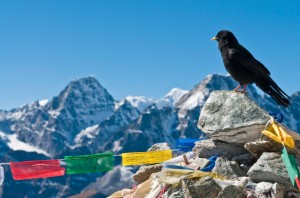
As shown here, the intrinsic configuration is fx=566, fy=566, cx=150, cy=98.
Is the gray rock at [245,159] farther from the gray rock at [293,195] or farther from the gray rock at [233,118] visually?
the gray rock at [293,195]

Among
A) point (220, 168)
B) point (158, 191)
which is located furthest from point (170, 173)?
point (220, 168)

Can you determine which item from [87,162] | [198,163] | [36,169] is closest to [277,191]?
[198,163]

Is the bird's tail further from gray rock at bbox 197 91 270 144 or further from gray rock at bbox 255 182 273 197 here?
gray rock at bbox 255 182 273 197

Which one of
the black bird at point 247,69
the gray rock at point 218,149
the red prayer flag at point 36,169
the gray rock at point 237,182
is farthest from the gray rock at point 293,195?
the red prayer flag at point 36,169

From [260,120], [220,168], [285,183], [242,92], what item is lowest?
[285,183]

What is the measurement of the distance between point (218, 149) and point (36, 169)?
6.63 meters

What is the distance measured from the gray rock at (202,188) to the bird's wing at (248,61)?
356 cm

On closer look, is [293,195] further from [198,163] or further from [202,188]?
[198,163]

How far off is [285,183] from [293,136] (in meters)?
1.90

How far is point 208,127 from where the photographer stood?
13.1 metres

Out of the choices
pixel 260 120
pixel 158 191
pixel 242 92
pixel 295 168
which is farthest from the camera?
pixel 242 92

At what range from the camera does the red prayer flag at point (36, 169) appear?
57.0ft

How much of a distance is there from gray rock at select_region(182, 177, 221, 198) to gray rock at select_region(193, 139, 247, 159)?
104 inches

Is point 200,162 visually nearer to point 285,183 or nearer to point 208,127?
point 208,127
